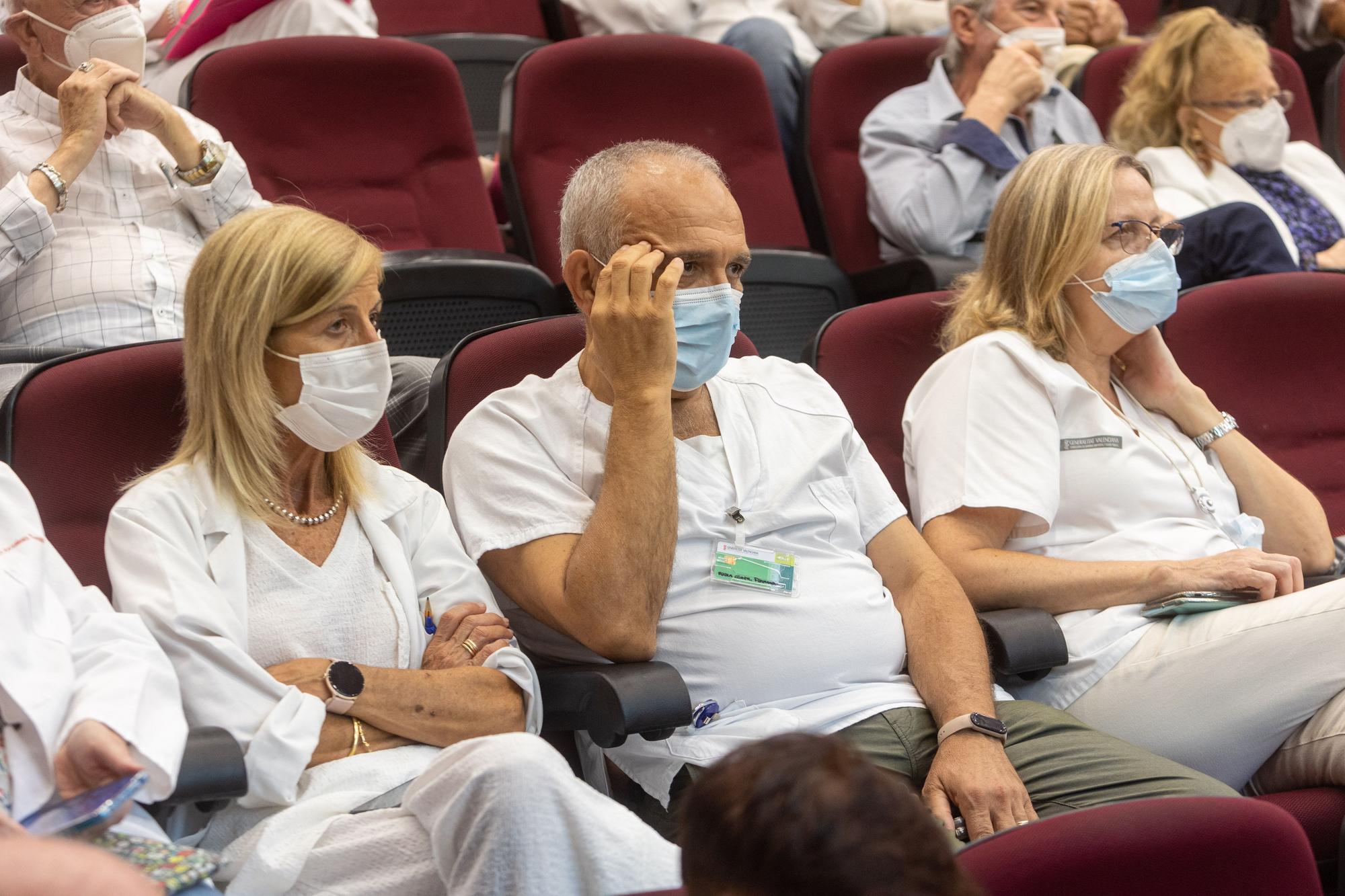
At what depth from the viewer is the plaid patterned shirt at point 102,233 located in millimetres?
2553

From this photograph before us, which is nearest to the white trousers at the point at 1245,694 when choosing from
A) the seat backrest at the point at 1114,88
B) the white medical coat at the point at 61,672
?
the white medical coat at the point at 61,672

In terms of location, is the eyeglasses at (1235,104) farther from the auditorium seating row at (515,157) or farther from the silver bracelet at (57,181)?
the silver bracelet at (57,181)

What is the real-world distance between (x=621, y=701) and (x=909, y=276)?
6.15ft

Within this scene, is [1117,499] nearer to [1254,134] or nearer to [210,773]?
[210,773]

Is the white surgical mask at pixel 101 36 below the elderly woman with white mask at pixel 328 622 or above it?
above

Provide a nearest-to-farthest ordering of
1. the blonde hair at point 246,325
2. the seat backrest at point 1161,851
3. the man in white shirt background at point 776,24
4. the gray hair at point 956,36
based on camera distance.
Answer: the seat backrest at point 1161,851, the blonde hair at point 246,325, the gray hair at point 956,36, the man in white shirt background at point 776,24

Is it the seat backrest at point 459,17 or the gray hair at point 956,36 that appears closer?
the gray hair at point 956,36

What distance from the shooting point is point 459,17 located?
4.69m

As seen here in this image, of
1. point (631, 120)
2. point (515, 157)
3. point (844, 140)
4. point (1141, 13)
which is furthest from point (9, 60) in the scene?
point (1141, 13)

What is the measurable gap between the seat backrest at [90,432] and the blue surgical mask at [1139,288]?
158 centimetres

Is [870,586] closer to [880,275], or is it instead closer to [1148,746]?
[1148,746]

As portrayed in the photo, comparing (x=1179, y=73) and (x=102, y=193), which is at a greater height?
(x=102, y=193)

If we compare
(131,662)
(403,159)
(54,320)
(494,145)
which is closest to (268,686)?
(131,662)

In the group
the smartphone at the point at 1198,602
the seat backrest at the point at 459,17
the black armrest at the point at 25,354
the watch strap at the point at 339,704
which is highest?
the black armrest at the point at 25,354
